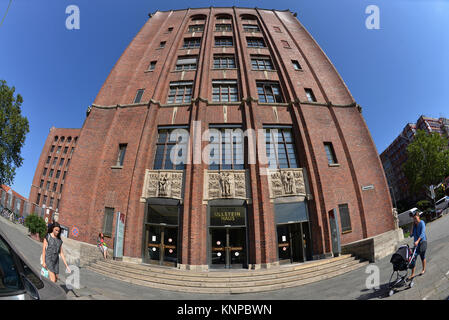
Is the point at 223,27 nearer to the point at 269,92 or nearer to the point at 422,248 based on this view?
the point at 269,92

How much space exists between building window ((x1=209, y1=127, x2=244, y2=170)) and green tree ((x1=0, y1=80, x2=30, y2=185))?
1865cm

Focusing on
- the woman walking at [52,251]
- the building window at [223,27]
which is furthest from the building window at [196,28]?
the woman walking at [52,251]

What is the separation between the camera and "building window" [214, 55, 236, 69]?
52.6 feet

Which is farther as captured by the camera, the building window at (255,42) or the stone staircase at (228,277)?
the building window at (255,42)

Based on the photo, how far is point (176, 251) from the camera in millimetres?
10695

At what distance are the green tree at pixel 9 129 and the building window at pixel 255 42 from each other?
23.7m

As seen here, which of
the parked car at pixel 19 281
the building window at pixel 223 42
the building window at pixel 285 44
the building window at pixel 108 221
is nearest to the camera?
the parked car at pixel 19 281

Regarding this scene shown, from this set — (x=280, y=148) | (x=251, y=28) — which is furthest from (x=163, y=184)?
(x=251, y=28)

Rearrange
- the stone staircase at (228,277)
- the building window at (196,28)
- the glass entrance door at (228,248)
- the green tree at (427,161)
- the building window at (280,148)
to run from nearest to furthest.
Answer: the stone staircase at (228,277) → the glass entrance door at (228,248) → the building window at (280,148) → the building window at (196,28) → the green tree at (427,161)

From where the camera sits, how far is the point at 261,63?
16234 millimetres

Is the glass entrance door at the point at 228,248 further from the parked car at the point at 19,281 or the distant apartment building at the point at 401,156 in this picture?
the distant apartment building at the point at 401,156

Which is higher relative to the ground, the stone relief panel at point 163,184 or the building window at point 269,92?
the building window at point 269,92

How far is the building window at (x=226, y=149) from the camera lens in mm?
12195
